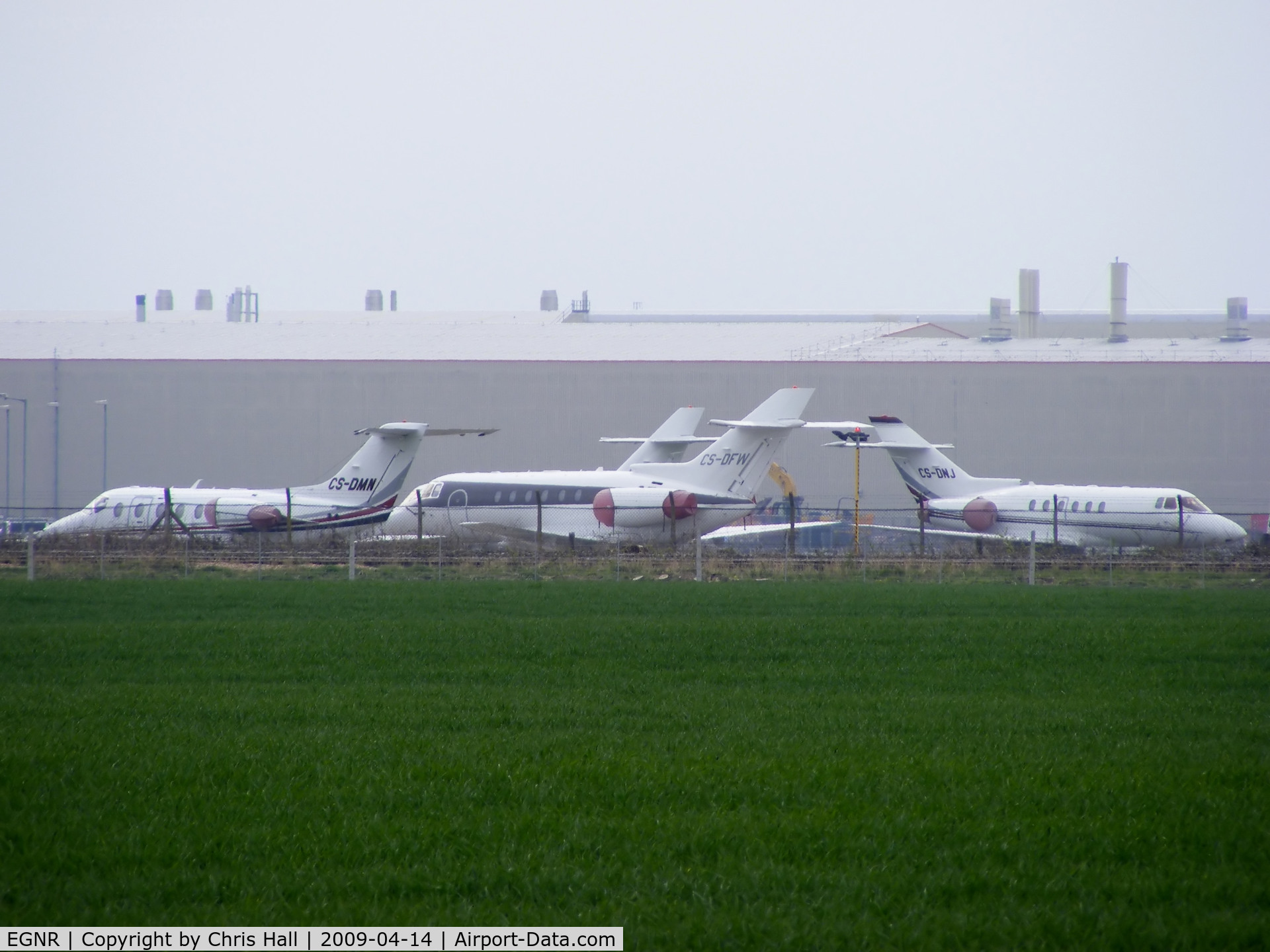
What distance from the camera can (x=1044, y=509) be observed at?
3412 centimetres

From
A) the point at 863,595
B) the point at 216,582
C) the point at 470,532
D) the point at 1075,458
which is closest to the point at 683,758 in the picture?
the point at 863,595

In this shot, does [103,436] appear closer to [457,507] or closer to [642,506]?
[457,507]

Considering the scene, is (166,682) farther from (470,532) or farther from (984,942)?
(470,532)

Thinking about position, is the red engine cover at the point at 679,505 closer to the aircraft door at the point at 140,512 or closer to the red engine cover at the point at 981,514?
the red engine cover at the point at 981,514

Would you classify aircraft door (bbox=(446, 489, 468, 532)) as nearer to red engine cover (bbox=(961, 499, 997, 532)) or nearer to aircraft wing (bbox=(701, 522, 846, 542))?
aircraft wing (bbox=(701, 522, 846, 542))

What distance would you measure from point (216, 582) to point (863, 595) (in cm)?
1140

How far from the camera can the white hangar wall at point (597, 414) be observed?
50.6 m

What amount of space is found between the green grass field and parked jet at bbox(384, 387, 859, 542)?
18.4 metres

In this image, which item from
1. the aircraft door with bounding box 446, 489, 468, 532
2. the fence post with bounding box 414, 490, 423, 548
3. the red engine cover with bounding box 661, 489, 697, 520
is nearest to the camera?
the fence post with bounding box 414, 490, 423, 548

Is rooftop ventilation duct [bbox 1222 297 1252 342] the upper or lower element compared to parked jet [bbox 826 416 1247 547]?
upper

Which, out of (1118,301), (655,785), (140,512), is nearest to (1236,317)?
(1118,301)

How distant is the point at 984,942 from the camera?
5.05 meters

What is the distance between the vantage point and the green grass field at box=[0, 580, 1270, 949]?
17.6 feet

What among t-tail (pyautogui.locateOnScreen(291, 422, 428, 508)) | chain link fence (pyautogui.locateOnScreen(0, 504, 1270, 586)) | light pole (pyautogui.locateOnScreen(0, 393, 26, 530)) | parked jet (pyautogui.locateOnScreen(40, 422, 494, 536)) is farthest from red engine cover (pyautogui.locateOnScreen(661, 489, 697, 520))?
light pole (pyautogui.locateOnScreen(0, 393, 26, 530))
